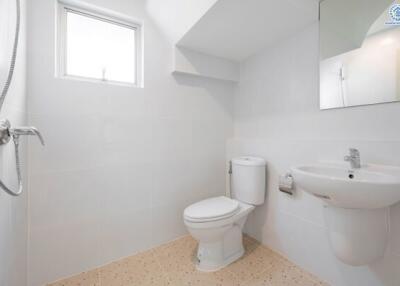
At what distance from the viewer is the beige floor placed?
Answer: 1.29 meters

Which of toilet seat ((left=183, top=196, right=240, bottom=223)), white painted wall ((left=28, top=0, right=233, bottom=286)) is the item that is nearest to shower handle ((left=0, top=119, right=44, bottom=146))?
white painted wall ((left=28, top=0, right=233, bottom=286))

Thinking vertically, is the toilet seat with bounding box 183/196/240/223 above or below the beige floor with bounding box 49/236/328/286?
above

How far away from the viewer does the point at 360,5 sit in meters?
1.11

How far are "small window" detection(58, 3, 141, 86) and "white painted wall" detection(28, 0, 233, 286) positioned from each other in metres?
0.11

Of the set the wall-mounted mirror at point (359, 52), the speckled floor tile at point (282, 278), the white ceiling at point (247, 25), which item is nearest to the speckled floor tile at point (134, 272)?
the speckled floor tile at point (282, 278)

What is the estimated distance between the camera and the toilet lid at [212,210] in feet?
4.34

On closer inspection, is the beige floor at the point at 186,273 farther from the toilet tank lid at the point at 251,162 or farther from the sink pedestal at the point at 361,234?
the toilet tank lid at the point at 251,162

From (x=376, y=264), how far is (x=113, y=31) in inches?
95.9

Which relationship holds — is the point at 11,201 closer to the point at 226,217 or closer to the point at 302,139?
the point at 226,217

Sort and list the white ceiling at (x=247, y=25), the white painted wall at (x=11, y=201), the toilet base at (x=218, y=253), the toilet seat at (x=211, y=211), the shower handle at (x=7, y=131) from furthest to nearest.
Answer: the toilet base at (x=218, y=253) → the toilet seat at (x=211, y=211) → the white ceiling at (x=247, y=25) → the white painted wall at (x=11, y=201) → the shower handle at (x=7, y=131)

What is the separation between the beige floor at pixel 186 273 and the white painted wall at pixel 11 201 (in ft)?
1.44

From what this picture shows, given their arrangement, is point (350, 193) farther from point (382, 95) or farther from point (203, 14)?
point (203, 14)

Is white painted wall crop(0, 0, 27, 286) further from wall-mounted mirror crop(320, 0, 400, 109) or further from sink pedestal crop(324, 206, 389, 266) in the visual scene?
wall-mounted mirror crop(320, 0, 400, 109)

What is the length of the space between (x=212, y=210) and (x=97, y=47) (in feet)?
5.18
